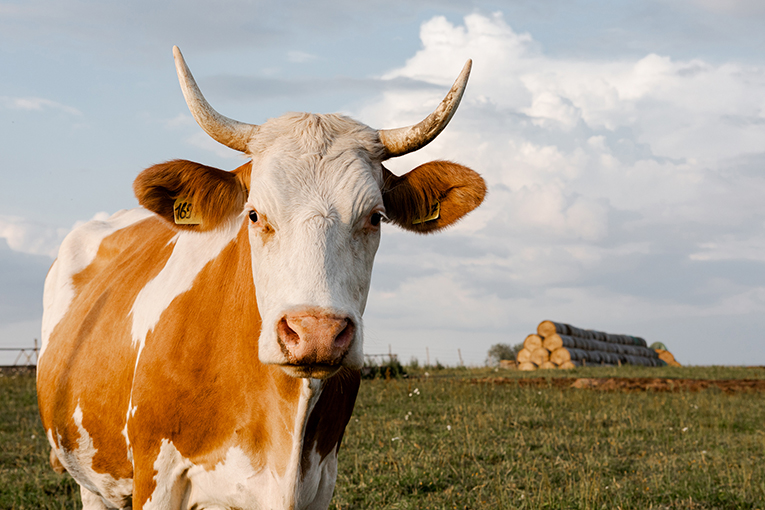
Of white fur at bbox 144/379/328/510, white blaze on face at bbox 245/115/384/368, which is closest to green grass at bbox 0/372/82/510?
white fur at bbox 144/379/328/510

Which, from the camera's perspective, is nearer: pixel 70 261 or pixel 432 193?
pixel 432 193

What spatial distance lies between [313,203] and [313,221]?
4.9 inches

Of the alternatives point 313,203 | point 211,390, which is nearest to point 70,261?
point 211,390

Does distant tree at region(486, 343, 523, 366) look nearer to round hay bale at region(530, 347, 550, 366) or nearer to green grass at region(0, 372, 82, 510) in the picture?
round hay bale at region(530, 347, 550, 366)

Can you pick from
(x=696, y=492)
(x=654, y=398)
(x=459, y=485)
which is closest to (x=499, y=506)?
(x=459, y=485)

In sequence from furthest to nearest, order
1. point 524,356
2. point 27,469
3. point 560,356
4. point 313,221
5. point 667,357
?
point 667,357 < point 524,356 < point 560,356 < point 27,469 < point 313,221

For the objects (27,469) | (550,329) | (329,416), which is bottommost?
(27,469)

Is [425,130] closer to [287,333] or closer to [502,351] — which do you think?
[287,333]

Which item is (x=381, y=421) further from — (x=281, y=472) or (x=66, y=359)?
(x=281, y=472)

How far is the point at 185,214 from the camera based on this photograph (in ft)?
12.2

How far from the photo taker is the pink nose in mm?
2572

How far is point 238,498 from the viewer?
3445mm

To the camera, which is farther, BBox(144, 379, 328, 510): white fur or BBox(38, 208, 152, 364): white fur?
BBox(38, 208, 152, 364): white fur

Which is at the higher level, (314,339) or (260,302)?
(260,302)
